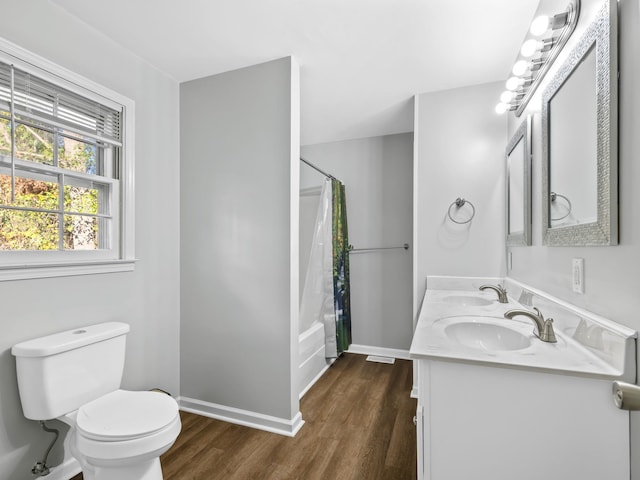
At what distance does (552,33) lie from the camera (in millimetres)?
1404

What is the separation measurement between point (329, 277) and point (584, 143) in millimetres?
2196

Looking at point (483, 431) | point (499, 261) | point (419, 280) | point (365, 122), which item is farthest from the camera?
point (365, 122)

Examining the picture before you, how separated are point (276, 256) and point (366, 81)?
1416mm

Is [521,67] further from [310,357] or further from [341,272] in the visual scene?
[310,357]

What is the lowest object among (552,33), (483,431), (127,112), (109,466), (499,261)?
(109,466)

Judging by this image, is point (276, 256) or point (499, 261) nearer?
point (276, 256)

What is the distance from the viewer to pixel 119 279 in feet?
6.16

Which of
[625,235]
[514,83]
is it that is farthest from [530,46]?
[625,235]

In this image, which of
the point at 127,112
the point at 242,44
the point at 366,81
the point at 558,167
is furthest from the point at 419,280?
the point at 127,112

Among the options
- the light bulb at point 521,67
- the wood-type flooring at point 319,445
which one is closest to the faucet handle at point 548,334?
the wood-type flooring at point 319,445

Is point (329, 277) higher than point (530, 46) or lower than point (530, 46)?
lower

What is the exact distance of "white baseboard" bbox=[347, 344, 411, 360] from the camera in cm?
324

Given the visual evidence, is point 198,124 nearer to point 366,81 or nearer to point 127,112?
point 127,112

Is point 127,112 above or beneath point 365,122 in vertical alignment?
beneath
